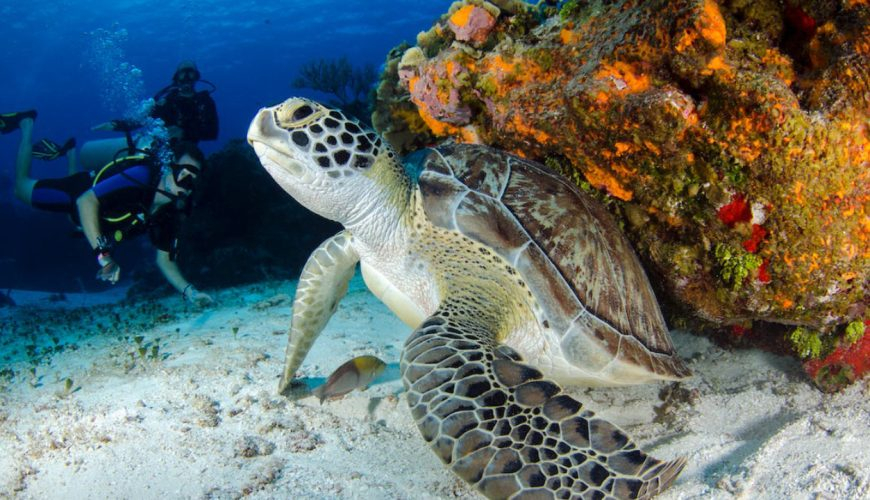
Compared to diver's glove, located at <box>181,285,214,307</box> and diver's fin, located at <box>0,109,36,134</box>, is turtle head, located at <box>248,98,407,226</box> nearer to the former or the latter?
diver's glove, located at <box>181,285,214,307</box>

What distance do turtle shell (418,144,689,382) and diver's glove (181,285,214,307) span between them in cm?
476

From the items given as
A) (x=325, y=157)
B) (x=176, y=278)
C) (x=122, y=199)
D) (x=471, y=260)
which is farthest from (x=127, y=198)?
(x=471, y=260)

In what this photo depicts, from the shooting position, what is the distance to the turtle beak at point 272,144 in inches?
92.6

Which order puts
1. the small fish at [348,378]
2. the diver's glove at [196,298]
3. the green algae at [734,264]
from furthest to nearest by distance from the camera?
the diver's glove at [196,298] → the small fish at [348,378] → the green algae at [734,264]

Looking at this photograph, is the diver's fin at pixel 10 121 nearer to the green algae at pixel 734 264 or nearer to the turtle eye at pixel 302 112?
the turtle eye at pixel 302 112

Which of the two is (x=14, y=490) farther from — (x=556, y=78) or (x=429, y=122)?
(x=556, y=78)

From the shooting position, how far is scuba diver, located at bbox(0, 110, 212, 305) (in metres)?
5.90

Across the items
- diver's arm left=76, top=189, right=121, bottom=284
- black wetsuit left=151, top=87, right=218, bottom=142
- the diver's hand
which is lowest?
the diver's hand

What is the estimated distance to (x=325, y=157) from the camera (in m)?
2.43

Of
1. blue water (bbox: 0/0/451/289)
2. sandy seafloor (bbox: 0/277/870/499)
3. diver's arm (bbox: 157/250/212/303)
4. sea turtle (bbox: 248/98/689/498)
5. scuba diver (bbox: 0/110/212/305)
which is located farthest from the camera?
blue water (bbox: 0/0/451/289)

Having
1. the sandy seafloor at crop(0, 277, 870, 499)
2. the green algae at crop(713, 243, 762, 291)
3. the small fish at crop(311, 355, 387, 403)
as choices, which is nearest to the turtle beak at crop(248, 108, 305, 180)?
the small fish at crop(311, 355, 387, 403)

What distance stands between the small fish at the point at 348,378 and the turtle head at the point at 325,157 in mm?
864

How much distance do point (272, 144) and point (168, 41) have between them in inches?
2117

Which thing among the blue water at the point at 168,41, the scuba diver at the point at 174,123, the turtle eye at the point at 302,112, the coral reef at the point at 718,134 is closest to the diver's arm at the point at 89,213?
the scuba diver at the point at 174,123
